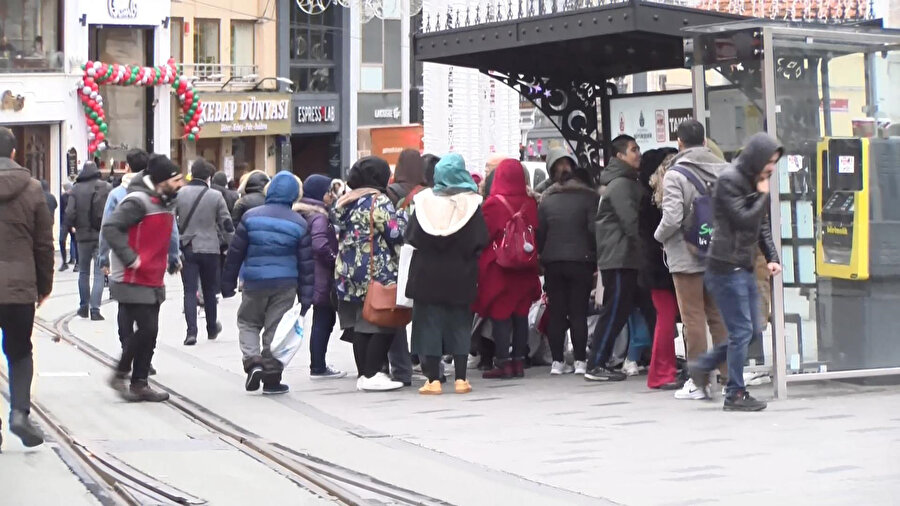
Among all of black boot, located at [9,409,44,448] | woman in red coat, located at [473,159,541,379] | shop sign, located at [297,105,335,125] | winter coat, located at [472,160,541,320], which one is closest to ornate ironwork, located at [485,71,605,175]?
woman in red coat, located at [473,159,541,379]

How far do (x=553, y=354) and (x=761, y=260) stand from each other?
2.39 metres

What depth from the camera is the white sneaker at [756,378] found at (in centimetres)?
1148

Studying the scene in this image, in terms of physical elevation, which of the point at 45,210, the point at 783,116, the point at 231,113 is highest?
the point at 231,113

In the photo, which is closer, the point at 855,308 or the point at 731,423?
the point at 731,423

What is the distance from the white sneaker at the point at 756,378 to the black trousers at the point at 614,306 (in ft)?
3.67

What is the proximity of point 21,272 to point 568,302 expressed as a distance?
5051mm

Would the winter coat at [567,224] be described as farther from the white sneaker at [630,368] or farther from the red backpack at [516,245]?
the white sneaker at [630,368]

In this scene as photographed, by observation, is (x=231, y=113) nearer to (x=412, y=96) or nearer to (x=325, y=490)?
(x=412, y=96)

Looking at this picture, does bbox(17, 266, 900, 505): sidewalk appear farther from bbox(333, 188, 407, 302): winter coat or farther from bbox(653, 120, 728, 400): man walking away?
bbox(333, 188, 407, 302): winter coat

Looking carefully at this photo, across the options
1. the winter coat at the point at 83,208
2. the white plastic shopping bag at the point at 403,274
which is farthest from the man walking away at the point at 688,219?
the winter coat at the point at 83,208

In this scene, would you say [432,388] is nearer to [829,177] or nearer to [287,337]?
[287,337]

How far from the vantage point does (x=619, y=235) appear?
1187 cm

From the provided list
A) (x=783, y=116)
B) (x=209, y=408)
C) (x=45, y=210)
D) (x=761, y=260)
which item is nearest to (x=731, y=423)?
(x=761, y=260)

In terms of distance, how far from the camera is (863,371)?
1129 cm
